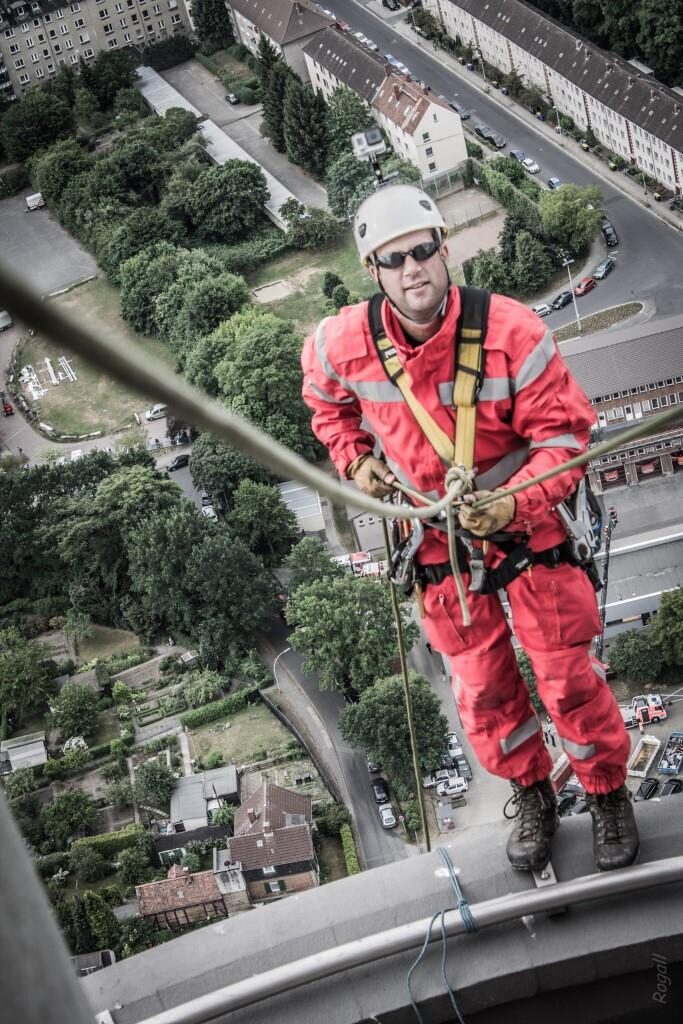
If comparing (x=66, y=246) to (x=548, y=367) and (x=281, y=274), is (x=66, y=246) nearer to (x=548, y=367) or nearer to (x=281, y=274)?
(x=281, y=274)

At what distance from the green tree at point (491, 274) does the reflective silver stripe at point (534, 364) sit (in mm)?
20040

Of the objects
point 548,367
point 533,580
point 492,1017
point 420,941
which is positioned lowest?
point 492,1017

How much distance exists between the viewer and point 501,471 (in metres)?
4.70

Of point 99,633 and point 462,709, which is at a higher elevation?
point 462,709

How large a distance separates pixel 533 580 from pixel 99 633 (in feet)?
59.2

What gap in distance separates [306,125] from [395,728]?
14.1m

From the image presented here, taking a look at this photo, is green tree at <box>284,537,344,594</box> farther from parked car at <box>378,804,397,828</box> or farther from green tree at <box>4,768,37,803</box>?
green tree at <box>4,768,37,803</box>

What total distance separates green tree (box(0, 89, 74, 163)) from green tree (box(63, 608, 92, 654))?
1363 cm

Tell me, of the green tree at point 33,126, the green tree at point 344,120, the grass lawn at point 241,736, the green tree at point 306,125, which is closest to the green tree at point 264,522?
the grass lawn at point 241,736

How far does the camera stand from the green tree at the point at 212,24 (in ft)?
111

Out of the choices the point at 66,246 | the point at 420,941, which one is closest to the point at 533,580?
the point at 420,941

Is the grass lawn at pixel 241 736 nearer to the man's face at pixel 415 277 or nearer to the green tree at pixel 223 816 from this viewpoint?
the green tree at pixel 223 816

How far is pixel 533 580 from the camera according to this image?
470cm

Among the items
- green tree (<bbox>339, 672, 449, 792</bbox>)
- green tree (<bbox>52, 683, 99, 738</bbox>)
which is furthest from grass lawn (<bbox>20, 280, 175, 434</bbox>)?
green tree (<bbox>339, 672, 449, 792</bbox>)
